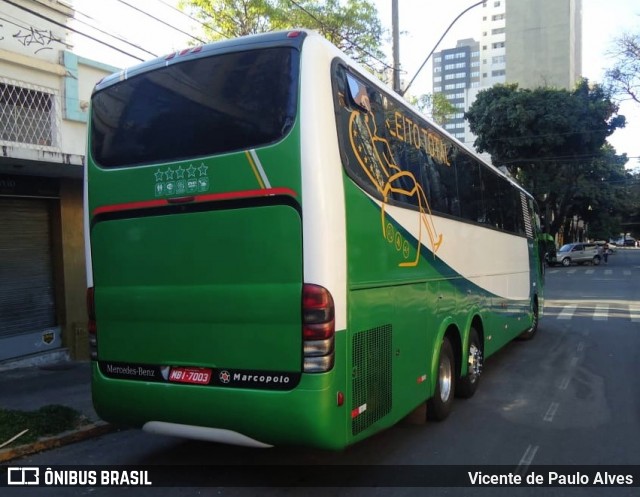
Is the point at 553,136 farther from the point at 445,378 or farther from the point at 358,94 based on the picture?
the point at 358,94

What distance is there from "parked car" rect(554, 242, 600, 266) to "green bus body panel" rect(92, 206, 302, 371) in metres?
41.1

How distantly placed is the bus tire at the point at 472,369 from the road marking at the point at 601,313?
27.9 ft

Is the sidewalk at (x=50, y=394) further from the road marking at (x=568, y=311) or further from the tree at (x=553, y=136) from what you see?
the tree at (x=553, y=136)

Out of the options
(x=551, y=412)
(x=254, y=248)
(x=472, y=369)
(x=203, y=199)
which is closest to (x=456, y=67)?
(x=472, y=369)

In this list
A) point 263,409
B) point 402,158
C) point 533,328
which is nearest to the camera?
point 263,409

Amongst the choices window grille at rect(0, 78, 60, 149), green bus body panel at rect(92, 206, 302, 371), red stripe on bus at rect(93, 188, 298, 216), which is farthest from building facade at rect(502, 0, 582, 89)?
green bus body panel at rect(92, 206, 302, 371)

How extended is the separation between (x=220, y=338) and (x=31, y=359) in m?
6.52

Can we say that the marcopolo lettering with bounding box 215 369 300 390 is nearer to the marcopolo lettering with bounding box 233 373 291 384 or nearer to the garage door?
the marcopolo lettering with bounding box 233 373 291 384

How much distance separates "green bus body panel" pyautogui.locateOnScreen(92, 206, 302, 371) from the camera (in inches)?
155

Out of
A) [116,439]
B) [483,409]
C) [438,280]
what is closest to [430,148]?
[438,280]

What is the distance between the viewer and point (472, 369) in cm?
712

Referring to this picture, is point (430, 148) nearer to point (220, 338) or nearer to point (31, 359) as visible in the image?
point (220, 338)

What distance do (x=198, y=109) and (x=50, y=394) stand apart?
4922 mm

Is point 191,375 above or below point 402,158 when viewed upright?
below
